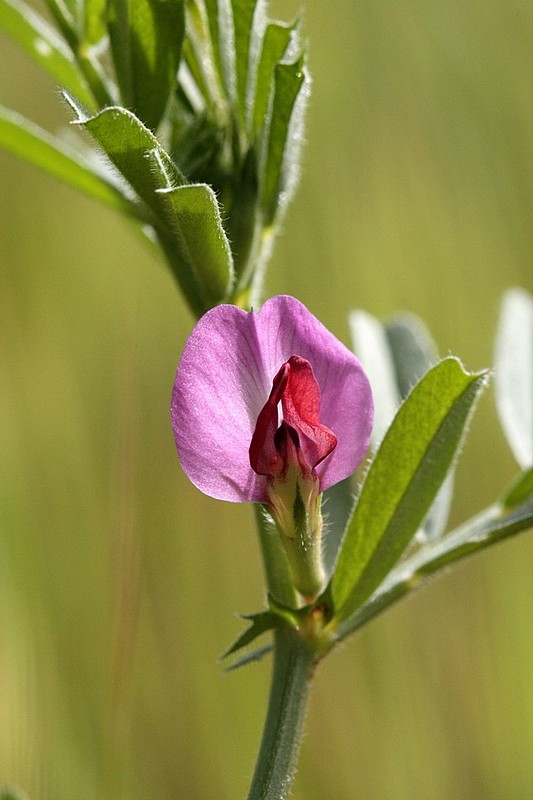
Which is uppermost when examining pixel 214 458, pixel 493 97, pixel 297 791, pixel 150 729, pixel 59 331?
pixel 493 97

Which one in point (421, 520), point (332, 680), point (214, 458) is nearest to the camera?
point (214, 458)

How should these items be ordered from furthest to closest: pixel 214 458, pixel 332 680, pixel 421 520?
1. pixel 332 680
2. pixel 421 520
3. pixel 214 458

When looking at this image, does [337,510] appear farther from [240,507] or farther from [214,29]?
[240,507]

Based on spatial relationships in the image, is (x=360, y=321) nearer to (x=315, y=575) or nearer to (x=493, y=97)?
(x=315, y=575)

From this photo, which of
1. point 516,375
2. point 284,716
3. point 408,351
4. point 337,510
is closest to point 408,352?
point 408,351

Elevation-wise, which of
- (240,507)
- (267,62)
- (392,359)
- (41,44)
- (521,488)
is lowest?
(240,507)

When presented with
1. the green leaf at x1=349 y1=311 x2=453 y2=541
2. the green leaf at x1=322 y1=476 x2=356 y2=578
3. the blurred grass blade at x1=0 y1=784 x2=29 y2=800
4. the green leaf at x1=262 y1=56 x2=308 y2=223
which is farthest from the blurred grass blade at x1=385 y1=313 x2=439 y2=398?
the blurred grass blade at x1=0 y1=784 x2=29 y2=800

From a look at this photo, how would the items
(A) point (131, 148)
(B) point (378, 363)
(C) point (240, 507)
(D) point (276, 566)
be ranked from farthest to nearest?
(C) point (240, 507) → (B) point (378, 363) → (D) point (276, 566) → (A) point (131, 148)

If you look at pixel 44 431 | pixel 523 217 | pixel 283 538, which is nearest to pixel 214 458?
pixel 283 538

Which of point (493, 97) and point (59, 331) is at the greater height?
point (493, 97)
